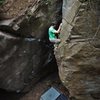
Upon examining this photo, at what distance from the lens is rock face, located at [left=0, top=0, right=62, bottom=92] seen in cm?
773

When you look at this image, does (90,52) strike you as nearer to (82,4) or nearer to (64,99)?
(82,4)

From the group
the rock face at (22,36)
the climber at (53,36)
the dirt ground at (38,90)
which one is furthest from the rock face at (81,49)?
the dirt ground at (38,90)

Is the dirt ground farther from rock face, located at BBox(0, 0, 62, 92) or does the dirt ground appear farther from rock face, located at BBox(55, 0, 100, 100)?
rock face, located at BBox(55, 0, 100, 100)

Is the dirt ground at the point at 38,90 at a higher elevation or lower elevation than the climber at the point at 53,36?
lower

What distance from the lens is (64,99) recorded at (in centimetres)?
826

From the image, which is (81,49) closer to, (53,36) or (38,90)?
(53,36)

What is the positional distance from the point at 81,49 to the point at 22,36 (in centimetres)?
214

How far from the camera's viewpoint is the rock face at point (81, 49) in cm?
613

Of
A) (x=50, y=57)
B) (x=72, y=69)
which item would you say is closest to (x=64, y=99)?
(x=50, y=57)

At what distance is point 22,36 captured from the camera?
7.98 meters

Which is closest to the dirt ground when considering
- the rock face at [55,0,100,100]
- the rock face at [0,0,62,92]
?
the rock face at [0,0,62,92]

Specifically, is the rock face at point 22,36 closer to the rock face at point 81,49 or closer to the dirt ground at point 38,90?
the dirt ground at point 38,90

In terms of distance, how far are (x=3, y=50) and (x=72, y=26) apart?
85.8 inches

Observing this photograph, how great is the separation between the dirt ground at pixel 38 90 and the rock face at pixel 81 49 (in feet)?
6.17
